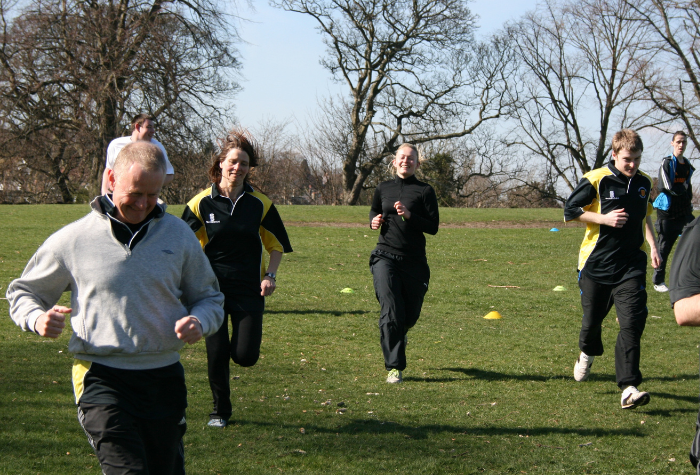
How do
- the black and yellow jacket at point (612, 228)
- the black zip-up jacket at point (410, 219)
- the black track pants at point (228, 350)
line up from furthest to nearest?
1. the black zip-up jacket at point (410, 219)
2. the black and yellow jacket at point (612, 228)
3. the black track pants at point (228, 350)

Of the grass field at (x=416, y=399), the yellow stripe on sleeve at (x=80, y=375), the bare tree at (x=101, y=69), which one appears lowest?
the grass field at (x=416, y=399)

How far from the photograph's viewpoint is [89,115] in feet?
94.1

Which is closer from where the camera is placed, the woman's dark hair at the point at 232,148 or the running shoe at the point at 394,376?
the woman's dark hair at the point at 232,148

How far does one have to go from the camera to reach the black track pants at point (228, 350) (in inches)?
182

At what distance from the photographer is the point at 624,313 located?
5379mm

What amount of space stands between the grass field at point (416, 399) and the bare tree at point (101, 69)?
1884 centimetres

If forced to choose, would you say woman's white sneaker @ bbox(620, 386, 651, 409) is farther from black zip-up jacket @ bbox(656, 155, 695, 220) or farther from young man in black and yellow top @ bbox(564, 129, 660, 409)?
black zip-up jacket @ bbox(656, 155, 695, 220)

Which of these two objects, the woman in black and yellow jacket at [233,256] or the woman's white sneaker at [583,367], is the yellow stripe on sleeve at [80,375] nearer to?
the woman in black and yellow jacket at [233,256]

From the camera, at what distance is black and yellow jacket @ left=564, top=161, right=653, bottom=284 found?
18.0ft

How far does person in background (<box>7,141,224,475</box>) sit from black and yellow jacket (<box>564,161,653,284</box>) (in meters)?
3.74

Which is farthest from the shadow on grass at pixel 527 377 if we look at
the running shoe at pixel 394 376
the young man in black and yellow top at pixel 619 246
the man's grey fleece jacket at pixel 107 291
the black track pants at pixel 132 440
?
the man's grey fleece jacket at pixel 107 291

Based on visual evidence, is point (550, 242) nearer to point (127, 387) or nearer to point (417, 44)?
point (127, 387)

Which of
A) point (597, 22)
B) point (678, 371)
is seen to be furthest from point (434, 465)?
point (597, 22)

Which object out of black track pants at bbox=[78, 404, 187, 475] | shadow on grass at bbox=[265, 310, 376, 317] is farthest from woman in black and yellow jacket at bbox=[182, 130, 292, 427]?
shadow on grass at bbox=[265, 310, 376, 317]
